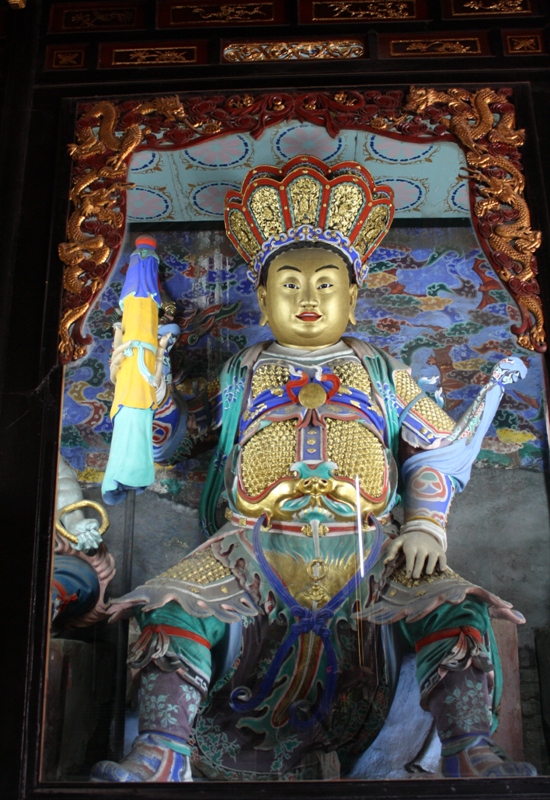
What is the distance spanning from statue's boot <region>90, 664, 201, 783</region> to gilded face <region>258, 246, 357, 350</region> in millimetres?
1625

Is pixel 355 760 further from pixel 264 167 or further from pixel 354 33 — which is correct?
pixel 354 33

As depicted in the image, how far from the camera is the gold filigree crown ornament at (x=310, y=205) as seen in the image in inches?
194

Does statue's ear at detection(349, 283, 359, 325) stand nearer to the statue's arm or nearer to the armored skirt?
the armored skirt

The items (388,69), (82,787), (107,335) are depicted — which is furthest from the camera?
(388,69)

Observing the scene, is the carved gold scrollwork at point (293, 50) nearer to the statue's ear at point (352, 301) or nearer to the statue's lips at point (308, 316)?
the statue's ear at point (352, 301)

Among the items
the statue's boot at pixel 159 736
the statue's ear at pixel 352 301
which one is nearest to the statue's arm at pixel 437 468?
the statue's ear at pixel 352 301

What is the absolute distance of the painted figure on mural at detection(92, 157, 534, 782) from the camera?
3.93m

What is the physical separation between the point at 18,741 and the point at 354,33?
331cm

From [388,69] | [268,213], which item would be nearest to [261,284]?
[268,213]

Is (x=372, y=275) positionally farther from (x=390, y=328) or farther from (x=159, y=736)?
(x=159, y=736)

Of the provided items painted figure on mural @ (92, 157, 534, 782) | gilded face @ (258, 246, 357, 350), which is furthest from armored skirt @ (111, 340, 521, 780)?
gilded face @ (258, 246, 357, 350)

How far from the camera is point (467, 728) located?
383cm

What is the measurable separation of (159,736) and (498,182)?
2.63m

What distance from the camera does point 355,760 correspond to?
3.92 m
